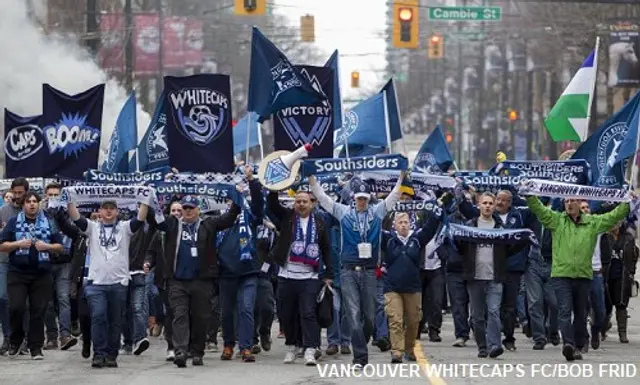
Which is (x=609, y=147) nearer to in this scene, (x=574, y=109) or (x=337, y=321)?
(x=337, y=321)

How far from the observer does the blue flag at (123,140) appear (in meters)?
23.4

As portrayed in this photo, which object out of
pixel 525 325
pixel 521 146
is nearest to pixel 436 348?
pixel 525 325

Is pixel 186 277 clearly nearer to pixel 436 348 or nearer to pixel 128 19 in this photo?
pixel 436 348

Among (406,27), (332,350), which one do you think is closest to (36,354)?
(332,350)

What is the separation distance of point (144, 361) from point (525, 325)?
5311 millimetres

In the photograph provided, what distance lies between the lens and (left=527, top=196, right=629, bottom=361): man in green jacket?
17375 millimetres

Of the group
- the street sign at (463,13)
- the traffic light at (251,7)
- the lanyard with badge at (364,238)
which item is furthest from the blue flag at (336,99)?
the street sign at (463,13)

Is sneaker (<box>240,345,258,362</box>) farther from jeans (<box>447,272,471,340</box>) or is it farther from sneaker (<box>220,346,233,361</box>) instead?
jeans (<box>447,272,471,340</box>)

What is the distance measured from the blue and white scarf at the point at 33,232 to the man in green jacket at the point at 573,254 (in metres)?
4.68

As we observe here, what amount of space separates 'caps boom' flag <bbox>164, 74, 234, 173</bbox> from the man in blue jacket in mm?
1456

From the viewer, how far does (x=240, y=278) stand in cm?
1781

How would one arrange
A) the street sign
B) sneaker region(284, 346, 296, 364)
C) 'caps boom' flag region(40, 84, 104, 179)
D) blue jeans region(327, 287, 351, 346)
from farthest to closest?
the street sign
'caps boom' flag region(40, 84, 104, 179)
blue jeans region(327, 287, 351, 346)
sneaker region(284, 346, 296, 364)

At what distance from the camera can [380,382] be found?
15.4 metres

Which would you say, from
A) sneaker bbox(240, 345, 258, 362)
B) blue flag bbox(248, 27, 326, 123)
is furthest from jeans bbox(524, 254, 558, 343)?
sneaker bbox(240, 345, 258, 362)
